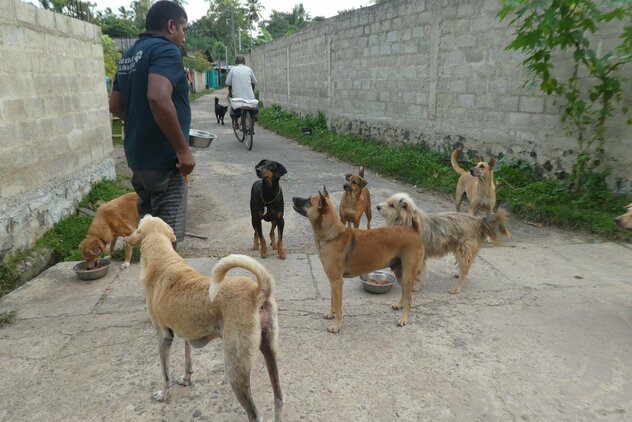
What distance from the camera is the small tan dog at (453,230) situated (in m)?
4.13

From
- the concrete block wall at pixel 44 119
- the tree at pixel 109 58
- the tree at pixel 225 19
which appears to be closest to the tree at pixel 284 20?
the tree at pixel 225 19

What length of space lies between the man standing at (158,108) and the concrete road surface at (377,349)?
112 cm

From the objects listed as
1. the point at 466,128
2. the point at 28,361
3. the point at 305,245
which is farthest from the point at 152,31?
the point at 466,128

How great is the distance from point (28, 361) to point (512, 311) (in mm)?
3732

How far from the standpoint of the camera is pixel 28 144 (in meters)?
5.06

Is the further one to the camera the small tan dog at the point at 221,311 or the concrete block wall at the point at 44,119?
the concrete block wall at the point at 44,119

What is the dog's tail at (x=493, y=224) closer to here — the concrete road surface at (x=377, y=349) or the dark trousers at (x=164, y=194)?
the concrete road surface at (x=377, y=349)

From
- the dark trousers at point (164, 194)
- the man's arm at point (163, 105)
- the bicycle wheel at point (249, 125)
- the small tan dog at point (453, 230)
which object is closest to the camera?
the man's arm at point (163, 105)

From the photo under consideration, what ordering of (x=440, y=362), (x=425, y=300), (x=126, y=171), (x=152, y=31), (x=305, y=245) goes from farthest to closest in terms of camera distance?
(x=126, y=171) → (x=305, y=245) → (x=425, y=300) → (x=152, y=31) → (x=440, y=362)

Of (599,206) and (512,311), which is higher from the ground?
(599,206)

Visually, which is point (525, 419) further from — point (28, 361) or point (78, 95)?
point (78, 95)

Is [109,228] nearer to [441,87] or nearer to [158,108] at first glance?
[158,108]

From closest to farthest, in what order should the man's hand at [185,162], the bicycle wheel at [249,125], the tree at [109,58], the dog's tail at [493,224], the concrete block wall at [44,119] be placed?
the man's hand at [185,162]
the dog's tail at [493,224]
the concrete block wall at [44,119]
the bicycle wheel at [249,125]
the tree at [109,58]

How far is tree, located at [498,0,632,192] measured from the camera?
5.43m
